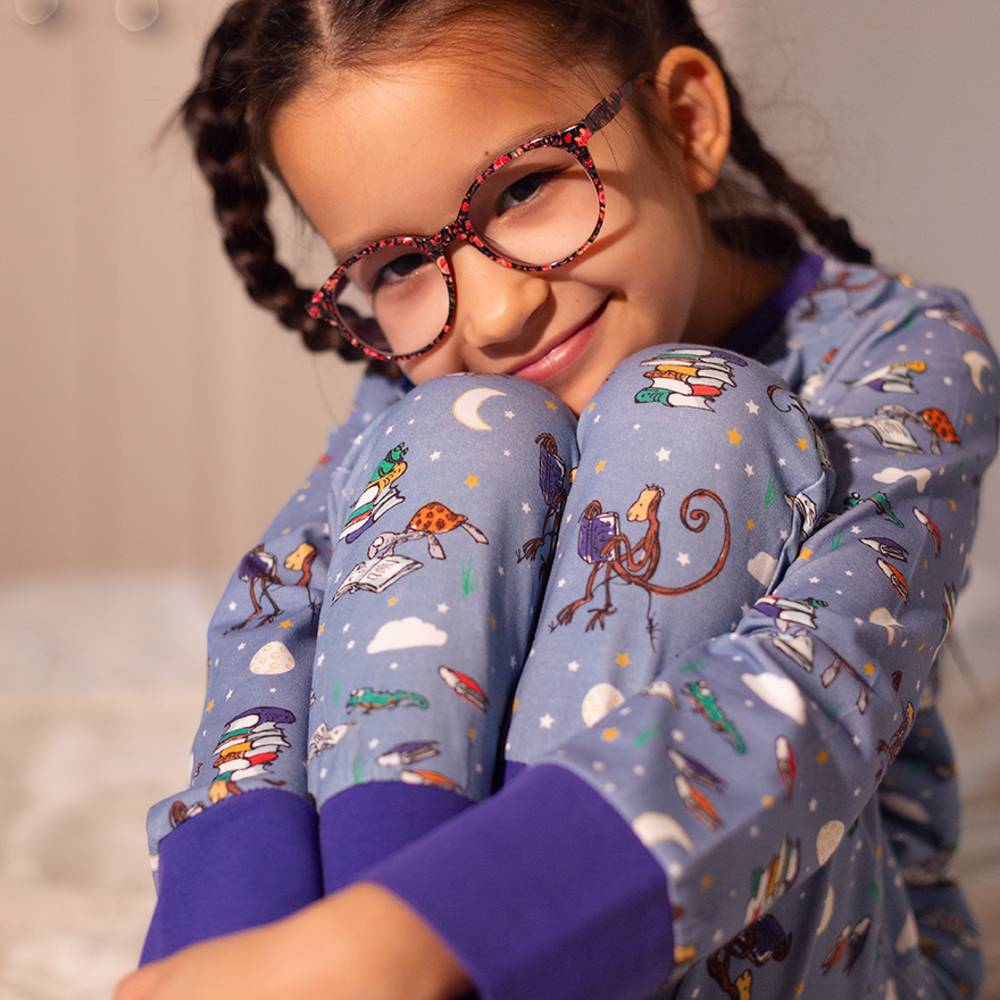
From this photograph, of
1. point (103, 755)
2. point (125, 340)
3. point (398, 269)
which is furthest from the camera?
point (125, 340)

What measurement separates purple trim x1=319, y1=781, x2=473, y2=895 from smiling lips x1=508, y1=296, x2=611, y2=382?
0.39m

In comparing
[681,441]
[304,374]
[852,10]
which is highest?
[852,10]

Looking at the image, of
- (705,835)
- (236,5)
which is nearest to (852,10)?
(236,5)

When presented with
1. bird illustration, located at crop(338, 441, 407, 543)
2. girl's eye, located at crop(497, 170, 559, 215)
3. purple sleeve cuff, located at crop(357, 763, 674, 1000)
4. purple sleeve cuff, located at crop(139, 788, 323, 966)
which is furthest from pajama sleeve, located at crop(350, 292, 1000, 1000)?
girl's eye, located at crop(497, 170, 559, 215)

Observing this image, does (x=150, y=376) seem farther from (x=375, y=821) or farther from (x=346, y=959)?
(x=346, y=959)

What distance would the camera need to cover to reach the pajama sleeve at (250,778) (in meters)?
0.62

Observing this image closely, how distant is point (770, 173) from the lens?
1139mm

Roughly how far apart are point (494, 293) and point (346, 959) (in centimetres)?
53

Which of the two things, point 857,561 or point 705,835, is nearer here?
point 705,835

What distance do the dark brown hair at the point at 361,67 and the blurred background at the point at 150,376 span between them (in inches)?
2.7

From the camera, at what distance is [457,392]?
0.79 meters

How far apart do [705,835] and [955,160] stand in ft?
4.88

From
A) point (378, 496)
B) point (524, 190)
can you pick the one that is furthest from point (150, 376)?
point (378, 496)

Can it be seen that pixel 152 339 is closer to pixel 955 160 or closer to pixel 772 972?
pixel 955 160
